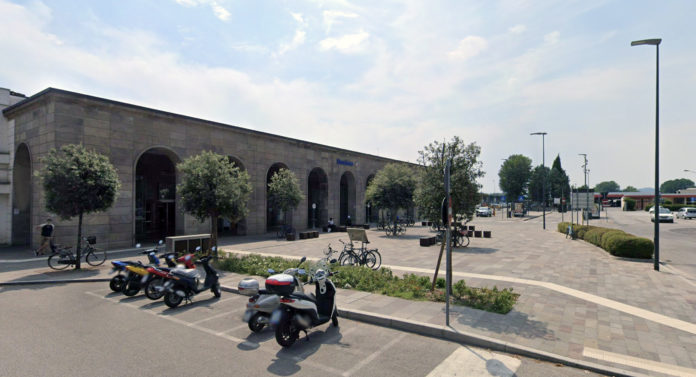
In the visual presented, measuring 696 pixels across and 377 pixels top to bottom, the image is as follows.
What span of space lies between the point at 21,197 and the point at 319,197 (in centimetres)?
2205

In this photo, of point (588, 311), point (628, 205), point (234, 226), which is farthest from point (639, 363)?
point (628, 205)

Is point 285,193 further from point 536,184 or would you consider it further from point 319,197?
point 536,184

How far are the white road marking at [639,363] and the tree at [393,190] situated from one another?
2314cm

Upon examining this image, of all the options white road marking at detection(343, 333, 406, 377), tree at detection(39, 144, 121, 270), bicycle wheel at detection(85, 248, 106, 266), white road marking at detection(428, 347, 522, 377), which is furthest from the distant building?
white road marking at detection(428, 347, 522, 377)

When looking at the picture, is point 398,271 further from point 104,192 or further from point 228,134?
point 228,134

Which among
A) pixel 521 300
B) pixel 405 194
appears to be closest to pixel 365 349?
pixel 521 300

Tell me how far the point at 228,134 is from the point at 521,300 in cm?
2139

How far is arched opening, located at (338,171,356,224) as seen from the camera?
39.1m

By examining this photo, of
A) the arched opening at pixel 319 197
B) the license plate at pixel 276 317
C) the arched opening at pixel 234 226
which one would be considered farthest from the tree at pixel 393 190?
the license plate at pixel 276 317

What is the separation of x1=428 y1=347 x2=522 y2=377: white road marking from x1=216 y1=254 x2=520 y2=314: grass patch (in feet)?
6.60

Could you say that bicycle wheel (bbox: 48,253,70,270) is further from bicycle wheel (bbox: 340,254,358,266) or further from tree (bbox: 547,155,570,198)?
tree (bbox: 547,155,570,198)

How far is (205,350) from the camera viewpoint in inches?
214

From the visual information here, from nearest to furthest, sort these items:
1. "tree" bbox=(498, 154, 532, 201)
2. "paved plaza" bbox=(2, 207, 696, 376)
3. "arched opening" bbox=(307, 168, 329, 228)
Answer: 1. "paved plaza" bbox=(2, 207, 696, 376)
2. "arched opening" bbox=(307, 168, 329, 228)
3. "tree" bbox=(498, 154, 532, 201)

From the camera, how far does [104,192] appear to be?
507 inches
